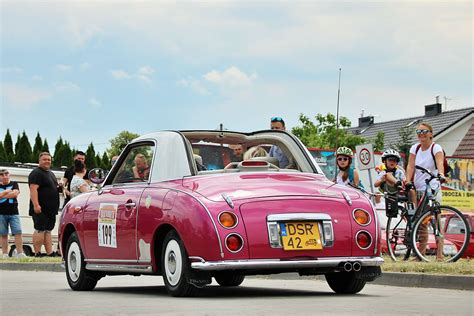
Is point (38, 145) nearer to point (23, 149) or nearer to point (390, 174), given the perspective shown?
point (23, 149)

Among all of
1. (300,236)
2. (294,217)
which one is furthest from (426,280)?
(294,217)

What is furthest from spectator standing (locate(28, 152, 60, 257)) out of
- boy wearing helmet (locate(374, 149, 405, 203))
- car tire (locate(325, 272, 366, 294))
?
car tire (locate(325, 272, 366, 294))

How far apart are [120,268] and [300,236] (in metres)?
2.18

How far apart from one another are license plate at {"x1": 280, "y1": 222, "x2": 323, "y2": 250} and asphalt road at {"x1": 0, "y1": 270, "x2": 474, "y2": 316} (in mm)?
460

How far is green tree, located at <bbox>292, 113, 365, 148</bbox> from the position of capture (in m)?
86.1

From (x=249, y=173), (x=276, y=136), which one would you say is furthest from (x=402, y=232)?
(x=249, y=173)

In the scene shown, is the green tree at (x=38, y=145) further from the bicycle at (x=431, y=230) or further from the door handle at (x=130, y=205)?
the door handle at (x=130, y=205)

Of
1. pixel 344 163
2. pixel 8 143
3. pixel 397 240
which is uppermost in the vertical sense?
pixel 8 143

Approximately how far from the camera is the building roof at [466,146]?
252ft

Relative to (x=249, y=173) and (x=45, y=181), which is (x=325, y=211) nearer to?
(x=249, y=173)

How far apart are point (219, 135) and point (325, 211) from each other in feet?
6.18

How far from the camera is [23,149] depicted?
7362 centimetres

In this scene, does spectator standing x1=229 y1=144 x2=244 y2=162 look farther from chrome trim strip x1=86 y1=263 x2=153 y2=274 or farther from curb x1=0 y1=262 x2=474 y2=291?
curb x1=0 y1=262 x2=474 y2=291

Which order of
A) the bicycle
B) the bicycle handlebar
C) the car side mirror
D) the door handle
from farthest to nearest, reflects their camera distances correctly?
the bicycle handlebar < the bicycle < the car side mirror < the door handle
